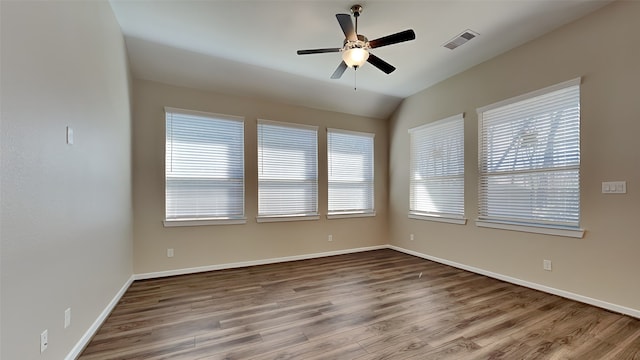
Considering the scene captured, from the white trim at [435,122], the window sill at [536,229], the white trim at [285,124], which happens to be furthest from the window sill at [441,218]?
the white trim at [285,124]

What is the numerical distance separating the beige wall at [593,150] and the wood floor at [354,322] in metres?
0.34

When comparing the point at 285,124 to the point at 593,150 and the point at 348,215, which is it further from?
the point at 593,150

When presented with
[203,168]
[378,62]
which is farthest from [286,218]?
[378,62]

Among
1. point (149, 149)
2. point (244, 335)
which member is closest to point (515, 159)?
point (244, 335)

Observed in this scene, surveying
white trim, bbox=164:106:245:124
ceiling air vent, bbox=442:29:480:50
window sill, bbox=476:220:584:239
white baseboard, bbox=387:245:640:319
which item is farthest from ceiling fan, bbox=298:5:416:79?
white baseboard, bbox=387:245:640:319

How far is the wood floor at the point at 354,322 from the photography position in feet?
6.73

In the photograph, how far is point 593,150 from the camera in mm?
2875

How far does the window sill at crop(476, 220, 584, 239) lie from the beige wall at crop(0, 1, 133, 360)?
463 centimetres

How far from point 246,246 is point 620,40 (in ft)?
17.1

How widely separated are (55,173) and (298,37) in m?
2.73

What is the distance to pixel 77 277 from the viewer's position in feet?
6.61

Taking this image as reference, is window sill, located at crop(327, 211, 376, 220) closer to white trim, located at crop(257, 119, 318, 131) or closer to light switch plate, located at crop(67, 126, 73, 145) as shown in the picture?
white trim, located at crop(257, 119, 318, 131)

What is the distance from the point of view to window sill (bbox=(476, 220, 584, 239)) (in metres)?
2.98

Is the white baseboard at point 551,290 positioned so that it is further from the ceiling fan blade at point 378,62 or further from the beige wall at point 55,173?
the beige wall at point 55,173
